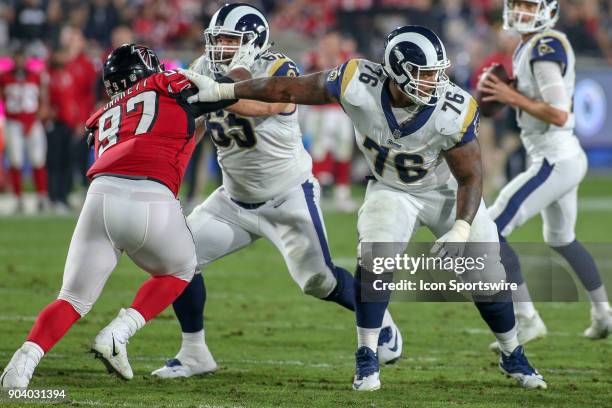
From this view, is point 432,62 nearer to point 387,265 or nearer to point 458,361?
point 387,265

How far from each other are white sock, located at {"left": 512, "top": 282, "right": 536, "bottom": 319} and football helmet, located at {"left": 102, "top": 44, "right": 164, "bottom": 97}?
95.8 inches

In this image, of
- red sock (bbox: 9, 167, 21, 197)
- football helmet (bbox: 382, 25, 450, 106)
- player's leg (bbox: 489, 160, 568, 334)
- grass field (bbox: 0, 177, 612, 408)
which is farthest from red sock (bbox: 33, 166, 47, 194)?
football helmet (bbox: 382, 25, 450, 106)

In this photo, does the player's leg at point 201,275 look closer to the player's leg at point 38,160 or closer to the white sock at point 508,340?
the white sock at point 508,340

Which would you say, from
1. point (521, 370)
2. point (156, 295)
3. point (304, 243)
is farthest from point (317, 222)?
point (521, 370)

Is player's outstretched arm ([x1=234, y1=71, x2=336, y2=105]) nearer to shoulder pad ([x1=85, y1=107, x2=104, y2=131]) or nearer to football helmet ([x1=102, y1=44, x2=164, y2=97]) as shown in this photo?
football helmet ([x1=102, y1=44, x2=164, y2=97])

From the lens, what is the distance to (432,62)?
473cm

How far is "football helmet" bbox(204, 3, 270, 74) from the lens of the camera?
5.30m

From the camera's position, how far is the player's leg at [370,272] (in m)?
4.89

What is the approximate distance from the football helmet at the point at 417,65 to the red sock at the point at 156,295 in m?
1.26

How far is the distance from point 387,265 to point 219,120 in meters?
1.13

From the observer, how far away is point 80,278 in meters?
4.56

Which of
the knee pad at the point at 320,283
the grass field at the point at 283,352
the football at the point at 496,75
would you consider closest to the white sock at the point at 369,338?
the grass field at the point at 283,352

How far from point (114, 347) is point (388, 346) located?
1.53 metres

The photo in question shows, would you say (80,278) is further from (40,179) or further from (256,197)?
(40,179)
